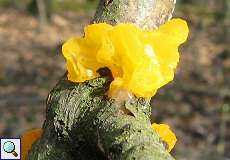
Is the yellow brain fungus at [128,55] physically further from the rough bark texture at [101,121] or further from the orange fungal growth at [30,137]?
the orange fungal growth at [30,137]

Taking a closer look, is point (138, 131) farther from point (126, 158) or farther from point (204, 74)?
point (204, 74)

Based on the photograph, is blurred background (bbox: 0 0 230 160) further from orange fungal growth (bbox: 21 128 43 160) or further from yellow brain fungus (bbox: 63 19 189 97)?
yellow brain fungus (bbox: 63 19 189 97)

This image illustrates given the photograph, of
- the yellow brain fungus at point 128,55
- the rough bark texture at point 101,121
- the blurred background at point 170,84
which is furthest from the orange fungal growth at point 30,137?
the blurred background at point 170,84

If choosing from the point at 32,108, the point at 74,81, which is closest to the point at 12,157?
the point at 74,81

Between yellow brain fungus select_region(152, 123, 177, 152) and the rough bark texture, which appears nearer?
the rough bark texture

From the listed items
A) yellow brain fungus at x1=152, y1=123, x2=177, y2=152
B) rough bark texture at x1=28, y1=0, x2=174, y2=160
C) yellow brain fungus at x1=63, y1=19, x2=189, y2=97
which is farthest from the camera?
yellow brain fungus at x1=152, y1=123, x2=177, y2=152

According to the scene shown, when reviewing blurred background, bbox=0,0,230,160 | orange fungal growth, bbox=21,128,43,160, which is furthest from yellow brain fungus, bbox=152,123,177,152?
blurred background, bbox=0,0,230,160

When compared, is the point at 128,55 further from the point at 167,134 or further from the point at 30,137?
the point at 30,137
